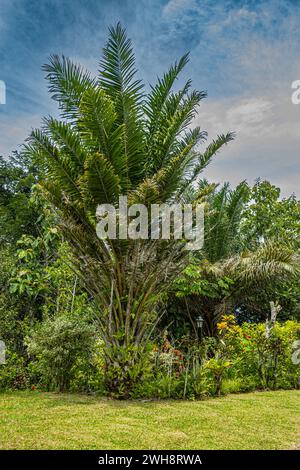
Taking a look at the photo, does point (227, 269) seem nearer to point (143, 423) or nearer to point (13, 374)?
point (13, 374)

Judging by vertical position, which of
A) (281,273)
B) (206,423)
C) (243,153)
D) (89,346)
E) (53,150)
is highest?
(243,153)

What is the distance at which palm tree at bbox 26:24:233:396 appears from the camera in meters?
7.24

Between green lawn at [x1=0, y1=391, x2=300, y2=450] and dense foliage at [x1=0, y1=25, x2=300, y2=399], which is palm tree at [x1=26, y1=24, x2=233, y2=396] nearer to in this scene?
dense foliage at [x1=0, y1=25, x2=300, y2=399]

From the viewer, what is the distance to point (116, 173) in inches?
302

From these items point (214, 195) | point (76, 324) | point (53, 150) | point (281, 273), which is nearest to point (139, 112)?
point (53, 150)

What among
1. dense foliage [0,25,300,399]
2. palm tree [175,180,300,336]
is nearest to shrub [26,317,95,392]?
dense foliage [0,25,300,399]

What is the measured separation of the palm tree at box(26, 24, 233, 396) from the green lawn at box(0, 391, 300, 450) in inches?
46.4

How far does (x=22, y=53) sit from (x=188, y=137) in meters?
4.13

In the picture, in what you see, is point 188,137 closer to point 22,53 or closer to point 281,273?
point 22,53

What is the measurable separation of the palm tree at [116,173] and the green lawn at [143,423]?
118 centimetres

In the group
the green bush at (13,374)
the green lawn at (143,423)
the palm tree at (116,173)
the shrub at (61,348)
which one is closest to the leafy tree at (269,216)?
the palm tree at (116,173)

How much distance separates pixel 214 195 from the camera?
17.4 m
